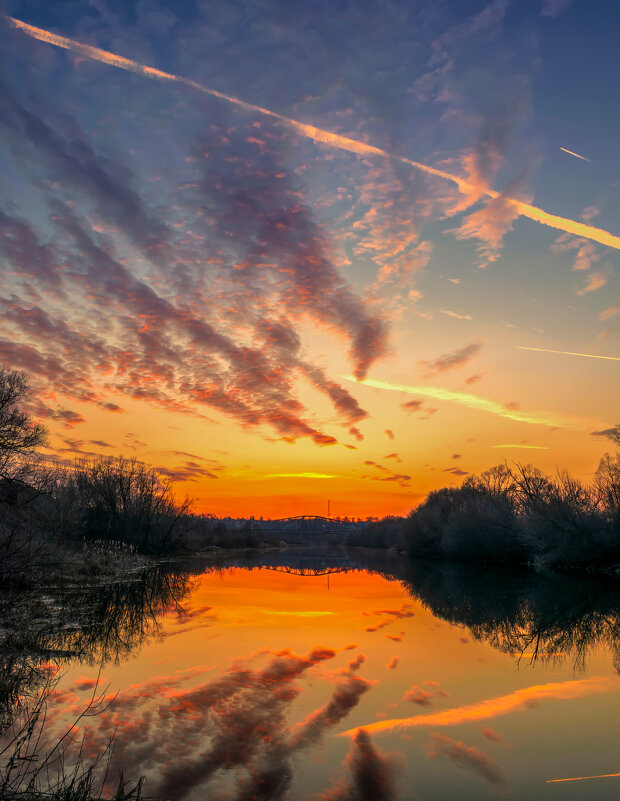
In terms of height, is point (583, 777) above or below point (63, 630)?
above

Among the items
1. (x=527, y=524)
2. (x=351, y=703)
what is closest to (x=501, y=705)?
(x=351, y=703)

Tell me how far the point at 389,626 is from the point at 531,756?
1058 cm

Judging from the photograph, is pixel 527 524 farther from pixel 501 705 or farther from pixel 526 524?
pixel 501 705

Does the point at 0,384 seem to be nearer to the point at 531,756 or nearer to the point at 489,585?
the point at 531,756

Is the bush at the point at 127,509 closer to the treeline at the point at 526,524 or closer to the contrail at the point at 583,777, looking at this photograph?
the treeline at the point at 526,524

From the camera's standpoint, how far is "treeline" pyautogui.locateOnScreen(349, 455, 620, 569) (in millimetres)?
42188

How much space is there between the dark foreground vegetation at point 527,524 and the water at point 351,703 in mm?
25538

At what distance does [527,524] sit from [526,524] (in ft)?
4.80

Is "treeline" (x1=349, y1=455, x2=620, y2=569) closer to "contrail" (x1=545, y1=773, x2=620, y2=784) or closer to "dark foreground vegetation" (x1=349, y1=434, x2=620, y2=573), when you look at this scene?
"dark foreground vegetation" (x1=349, y1=434, x2=620, y2=573)

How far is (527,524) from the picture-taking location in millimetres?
49594

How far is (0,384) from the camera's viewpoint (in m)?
27.5

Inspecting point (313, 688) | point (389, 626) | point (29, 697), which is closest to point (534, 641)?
point (389, 626)

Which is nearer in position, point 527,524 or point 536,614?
point 536,614

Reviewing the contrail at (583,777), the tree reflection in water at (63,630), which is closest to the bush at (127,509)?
the tree reflection in water at (63,630)
